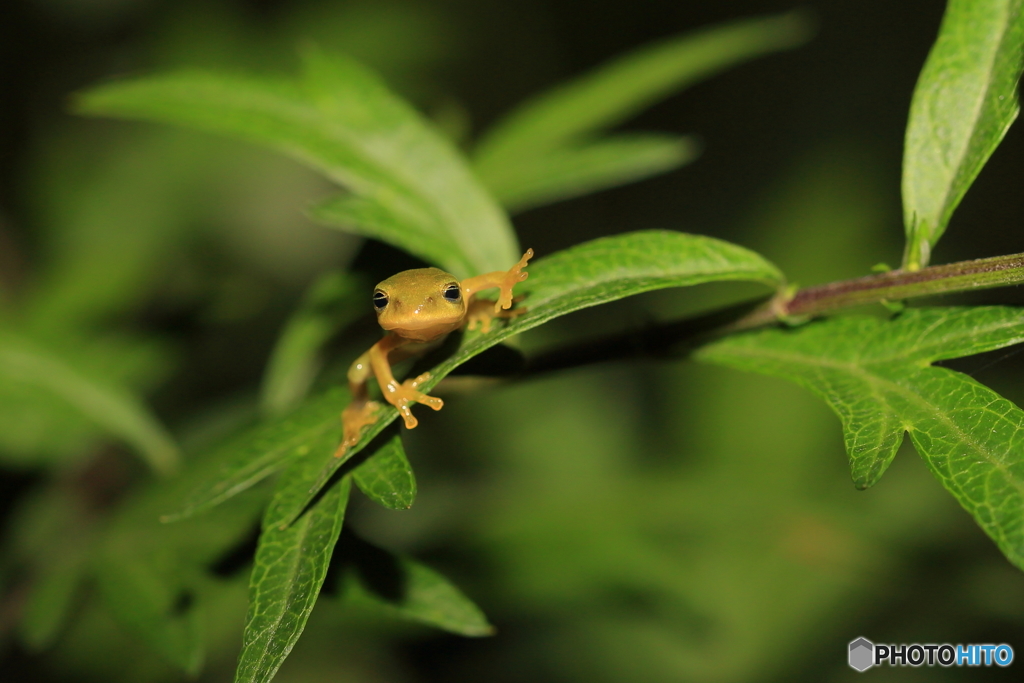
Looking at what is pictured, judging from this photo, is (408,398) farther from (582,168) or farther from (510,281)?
(582,168)

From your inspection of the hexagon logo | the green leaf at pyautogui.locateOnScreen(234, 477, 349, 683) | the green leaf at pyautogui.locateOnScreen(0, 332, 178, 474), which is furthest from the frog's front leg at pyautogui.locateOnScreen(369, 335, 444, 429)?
the hexagon logo

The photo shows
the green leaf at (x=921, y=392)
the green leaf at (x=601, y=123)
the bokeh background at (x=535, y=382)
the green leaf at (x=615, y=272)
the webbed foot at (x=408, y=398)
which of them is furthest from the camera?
the bokeh background at (x=535, y=382)

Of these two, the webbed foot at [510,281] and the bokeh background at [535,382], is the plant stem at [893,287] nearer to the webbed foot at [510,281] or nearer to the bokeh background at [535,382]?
the bokeh background at [535,382]

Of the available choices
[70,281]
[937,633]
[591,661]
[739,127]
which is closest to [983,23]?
[937,633]

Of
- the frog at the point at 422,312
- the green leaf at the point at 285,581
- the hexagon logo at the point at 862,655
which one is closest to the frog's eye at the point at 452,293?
the frog at the point at 422,312

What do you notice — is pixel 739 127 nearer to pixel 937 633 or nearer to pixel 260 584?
pixel 937 633
